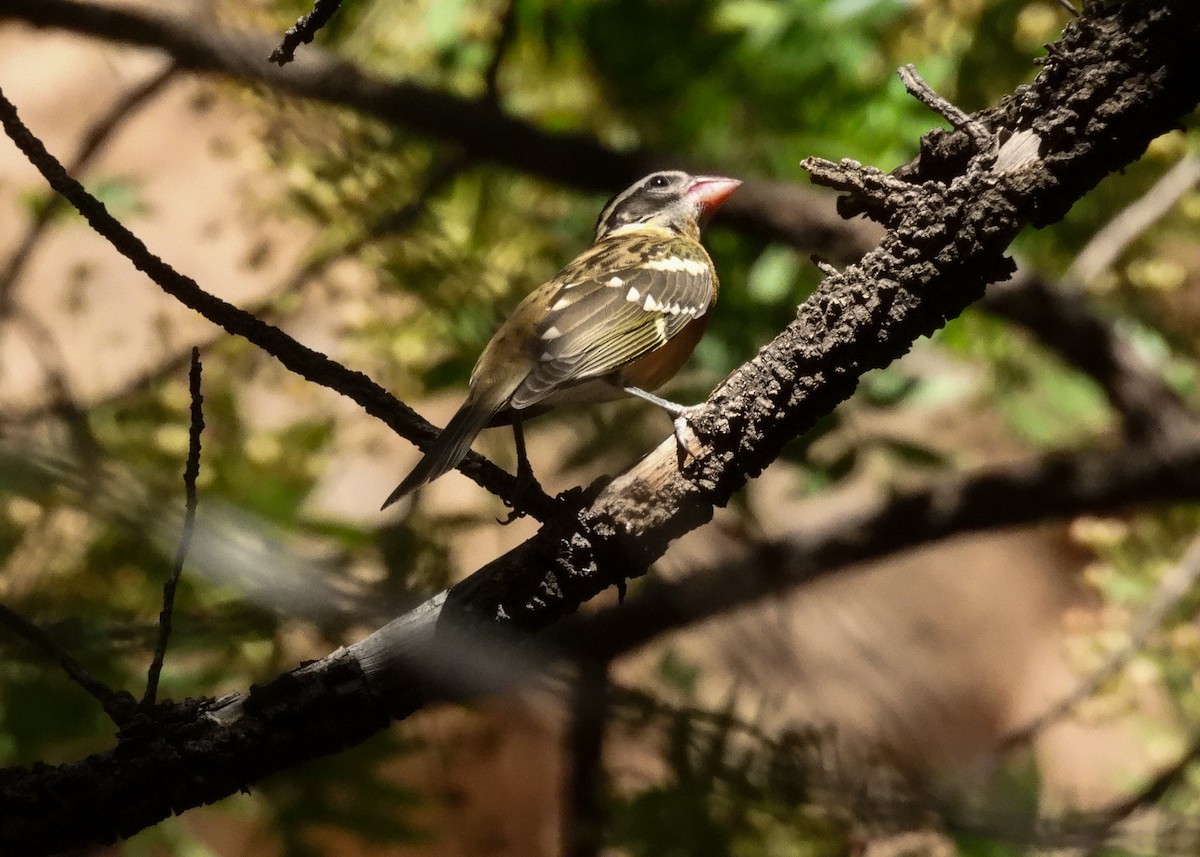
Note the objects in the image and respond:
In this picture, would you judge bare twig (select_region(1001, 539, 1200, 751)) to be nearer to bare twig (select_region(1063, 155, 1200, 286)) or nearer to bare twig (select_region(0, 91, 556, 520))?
bare twig (select_region(1063, 155, 1200, 286))

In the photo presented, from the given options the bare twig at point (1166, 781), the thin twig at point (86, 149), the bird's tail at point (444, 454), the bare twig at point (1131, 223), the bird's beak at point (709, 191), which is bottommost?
the bare twig at point (1166, 781)

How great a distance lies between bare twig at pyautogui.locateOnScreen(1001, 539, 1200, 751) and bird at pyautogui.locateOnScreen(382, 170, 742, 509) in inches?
68.8

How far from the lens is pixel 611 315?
2.78 m

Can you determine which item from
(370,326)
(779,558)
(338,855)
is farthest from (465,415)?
(338,855)

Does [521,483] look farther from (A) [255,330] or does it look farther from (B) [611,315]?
(B) [611,315]

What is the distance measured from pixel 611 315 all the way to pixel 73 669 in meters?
1.44

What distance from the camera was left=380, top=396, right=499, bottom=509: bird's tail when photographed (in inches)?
79.8

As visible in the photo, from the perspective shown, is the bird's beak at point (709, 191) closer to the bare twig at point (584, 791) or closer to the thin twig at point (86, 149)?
the bare twig at point (584, 791)

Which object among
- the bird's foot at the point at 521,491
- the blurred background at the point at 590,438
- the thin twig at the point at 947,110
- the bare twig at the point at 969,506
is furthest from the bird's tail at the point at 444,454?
the bare twig at the point at 969,506

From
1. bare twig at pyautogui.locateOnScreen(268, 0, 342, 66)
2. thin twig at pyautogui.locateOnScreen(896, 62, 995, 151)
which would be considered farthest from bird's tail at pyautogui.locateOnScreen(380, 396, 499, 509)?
thin twig at pyautogui.locateOnScreen(896, 62, 995, 151)

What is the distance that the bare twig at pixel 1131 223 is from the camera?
179 inches

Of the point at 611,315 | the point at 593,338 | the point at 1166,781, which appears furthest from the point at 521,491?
the point at 1166,781

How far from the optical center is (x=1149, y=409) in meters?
4.24

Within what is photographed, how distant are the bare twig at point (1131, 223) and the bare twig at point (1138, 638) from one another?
125 centimetres
